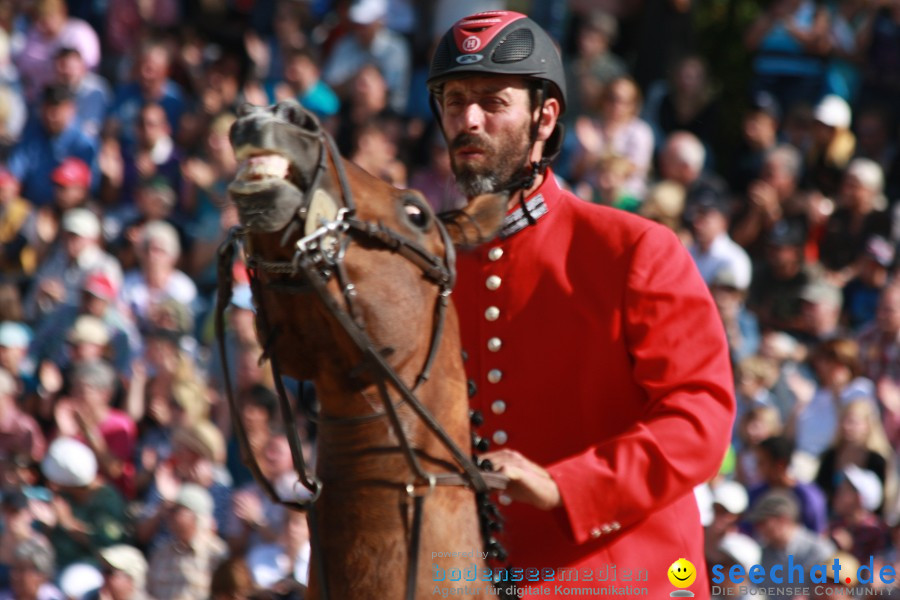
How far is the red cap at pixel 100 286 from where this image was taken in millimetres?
10617

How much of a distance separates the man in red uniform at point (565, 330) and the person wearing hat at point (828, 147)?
6965mm

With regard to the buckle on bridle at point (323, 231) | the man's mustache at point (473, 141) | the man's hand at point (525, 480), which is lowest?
the man's hand at point (525, 480)

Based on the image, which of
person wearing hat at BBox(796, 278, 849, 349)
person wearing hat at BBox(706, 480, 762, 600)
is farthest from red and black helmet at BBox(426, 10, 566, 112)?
person wearing hat at BBox(796, 278, 849, 349)

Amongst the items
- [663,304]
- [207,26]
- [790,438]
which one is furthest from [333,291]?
[207,26]

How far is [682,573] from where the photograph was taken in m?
4.26

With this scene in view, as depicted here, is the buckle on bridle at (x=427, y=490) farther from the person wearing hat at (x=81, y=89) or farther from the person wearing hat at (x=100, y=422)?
the person wearing hat at (x=81, y=89)

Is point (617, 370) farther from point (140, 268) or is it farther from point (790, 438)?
point (140, 268)

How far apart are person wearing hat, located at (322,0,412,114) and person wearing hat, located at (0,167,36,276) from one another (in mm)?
2448

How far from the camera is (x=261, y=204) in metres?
3.21

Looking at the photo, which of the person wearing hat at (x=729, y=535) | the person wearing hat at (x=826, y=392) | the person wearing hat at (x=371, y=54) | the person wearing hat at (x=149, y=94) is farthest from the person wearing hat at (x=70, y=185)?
the person wearing hat at (x=729, y=535)

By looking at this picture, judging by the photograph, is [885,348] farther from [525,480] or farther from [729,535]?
[525,480]

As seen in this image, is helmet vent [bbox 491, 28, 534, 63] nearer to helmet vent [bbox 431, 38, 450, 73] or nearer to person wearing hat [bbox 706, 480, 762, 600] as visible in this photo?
helmet vent [bbox 431, 38, 450, 73]

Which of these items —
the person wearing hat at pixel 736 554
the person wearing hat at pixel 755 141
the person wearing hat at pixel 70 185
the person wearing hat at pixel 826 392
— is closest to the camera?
the person wearing hat at pixel 736 554

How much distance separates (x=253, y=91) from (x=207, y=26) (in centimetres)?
143
